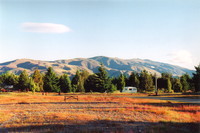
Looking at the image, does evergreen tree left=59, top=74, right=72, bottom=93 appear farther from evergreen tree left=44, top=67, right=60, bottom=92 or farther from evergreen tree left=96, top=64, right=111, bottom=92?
evergreen tree left=96, top=64, right=111, bottom=92

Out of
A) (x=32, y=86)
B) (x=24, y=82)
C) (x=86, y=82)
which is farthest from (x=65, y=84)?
(x=24, y=82)

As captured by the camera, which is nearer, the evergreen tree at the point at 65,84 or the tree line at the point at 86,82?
the tree line at the point at 86,82

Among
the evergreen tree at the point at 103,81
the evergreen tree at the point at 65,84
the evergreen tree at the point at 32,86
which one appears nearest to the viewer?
the evergreen tree at the point at 103,81

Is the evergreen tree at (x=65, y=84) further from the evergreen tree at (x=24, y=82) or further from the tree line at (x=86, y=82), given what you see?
the evergreen tree at (x=24, y=82)

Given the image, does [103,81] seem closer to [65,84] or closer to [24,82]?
[65,84]

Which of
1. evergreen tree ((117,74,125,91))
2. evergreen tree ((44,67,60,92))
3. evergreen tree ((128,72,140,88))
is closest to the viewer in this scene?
evergreen tree ((44,67,60,92))

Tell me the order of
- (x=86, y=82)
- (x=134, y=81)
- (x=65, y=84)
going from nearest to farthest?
(x=65, y=84) < (x=86, y=82) < (x=134, y=81)

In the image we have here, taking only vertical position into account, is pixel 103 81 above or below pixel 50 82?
above

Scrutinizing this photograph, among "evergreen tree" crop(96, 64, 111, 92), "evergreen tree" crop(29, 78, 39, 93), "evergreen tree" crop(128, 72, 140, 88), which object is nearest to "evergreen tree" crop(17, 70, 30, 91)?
"evergreen tree" crop(29, 78, 39, 93)

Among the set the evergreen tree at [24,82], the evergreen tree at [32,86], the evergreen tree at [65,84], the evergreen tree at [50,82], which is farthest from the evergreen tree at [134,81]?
the evergreen tree at [24,82]

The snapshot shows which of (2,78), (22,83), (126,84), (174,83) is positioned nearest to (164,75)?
(174,83)

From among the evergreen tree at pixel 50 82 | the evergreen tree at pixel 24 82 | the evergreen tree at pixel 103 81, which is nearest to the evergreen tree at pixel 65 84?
the evergreen tree at pixel 50 82

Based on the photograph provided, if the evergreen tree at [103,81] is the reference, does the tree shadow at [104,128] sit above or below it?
below

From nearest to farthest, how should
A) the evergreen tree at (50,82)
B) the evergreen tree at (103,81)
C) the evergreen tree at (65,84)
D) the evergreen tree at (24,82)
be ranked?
the evergreen tree at (103,81) → the evergreen tree at (50,82) → the evergreen tree at (24,82) → the evergreen tree at (65,84)
